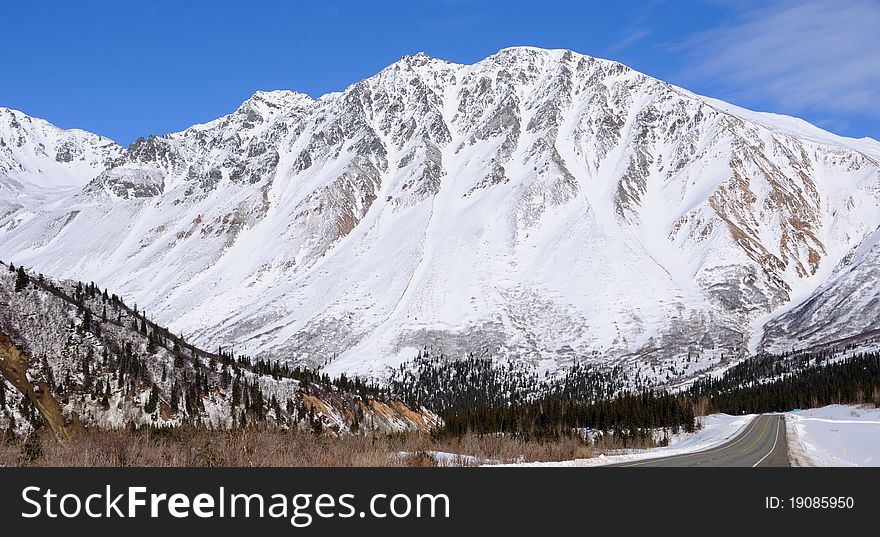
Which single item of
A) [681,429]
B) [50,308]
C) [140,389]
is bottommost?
[681,429]

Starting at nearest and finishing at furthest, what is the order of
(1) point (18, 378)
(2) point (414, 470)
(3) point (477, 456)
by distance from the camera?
(2) point (414, 470) → (3) point (477, 456) → (1) point (18, 378)

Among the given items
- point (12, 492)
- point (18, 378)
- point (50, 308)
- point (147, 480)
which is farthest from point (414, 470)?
point (50, 308)

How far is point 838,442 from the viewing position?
2468 inches

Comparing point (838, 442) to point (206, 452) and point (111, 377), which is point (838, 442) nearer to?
point (206, 452)

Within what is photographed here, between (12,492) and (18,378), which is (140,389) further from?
(12,492)

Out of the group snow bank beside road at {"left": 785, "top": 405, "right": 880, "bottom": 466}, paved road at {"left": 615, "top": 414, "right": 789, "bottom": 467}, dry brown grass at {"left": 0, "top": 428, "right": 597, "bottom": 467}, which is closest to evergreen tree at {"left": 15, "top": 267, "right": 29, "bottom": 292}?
dry brown grass at {"left": 0, "top": 428, "right": 597, "bottom": 467}

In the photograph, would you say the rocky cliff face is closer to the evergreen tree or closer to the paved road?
the evergreen tree

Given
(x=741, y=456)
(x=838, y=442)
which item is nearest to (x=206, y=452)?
(x=741, y=456)

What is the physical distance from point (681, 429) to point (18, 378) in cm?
7066

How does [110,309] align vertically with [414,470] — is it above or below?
above

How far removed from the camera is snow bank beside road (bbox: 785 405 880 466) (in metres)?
41.5

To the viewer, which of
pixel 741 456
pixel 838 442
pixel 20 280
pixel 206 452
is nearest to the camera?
pixel 206 452

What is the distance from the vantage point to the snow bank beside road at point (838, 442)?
4146cm

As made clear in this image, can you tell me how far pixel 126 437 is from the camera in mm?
27703
